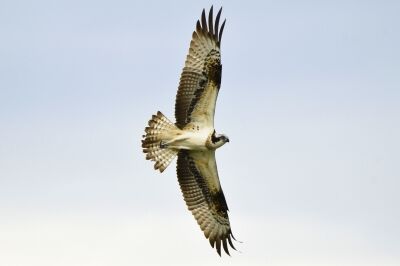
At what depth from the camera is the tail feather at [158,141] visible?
22.8 meters

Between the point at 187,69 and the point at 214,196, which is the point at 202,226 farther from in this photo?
the point at 187,69

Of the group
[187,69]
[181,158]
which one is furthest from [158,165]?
[187,69]

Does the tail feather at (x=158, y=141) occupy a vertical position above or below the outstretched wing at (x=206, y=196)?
above

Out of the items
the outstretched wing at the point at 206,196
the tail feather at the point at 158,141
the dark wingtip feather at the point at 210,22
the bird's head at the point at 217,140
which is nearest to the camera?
the bird's head at the point at 217,140

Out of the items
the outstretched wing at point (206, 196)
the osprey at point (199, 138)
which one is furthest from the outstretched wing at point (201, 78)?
the outstretched wing at point (206, 196)

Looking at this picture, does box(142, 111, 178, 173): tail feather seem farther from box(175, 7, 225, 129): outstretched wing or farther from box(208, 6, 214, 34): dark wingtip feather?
box(208, 6, 214, 34): dark wingtip feather

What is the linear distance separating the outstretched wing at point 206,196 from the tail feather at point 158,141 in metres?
0.28

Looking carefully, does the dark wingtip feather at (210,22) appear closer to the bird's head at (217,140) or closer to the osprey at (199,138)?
the osprey at (199,138)

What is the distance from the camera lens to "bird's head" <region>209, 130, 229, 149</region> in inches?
871

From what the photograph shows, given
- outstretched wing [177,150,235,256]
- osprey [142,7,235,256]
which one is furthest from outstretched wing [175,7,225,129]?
outstretched wing [177,150,235,256]

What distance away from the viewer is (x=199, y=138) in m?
22.4

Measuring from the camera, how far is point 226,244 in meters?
23.6

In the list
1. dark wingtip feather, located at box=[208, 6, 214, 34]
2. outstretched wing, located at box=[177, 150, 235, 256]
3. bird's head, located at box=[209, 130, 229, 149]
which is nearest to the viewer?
bird's head, located at box=[209, 130, 229, 149]

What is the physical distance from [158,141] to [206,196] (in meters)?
1.57
